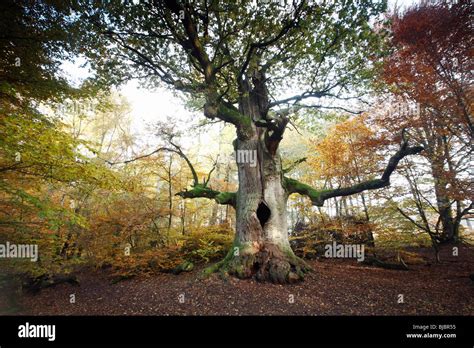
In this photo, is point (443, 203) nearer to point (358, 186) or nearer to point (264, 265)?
point (358, 186)

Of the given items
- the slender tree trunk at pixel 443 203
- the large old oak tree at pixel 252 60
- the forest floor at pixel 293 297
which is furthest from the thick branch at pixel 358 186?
the slender tree trunk at pixel 443 203

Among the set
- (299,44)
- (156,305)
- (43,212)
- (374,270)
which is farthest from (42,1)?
(374,270)

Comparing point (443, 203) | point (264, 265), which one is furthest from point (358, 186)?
point (443, 203)

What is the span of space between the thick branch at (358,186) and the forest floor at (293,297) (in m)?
2.21

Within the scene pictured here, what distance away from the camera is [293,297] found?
3.91 meters

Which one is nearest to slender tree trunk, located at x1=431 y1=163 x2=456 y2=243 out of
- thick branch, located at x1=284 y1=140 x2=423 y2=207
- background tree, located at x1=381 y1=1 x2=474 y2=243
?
background tree, located at x1=381 y1=1 x2=474 y2=243

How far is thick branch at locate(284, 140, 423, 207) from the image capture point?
4.33 metres

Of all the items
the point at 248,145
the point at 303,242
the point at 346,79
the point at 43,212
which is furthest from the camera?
the point at 303,242

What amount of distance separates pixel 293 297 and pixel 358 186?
3.45 meters

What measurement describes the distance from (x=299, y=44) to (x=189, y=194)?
5.25 meters

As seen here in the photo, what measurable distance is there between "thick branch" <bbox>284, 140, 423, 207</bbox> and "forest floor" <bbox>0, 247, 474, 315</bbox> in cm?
221
